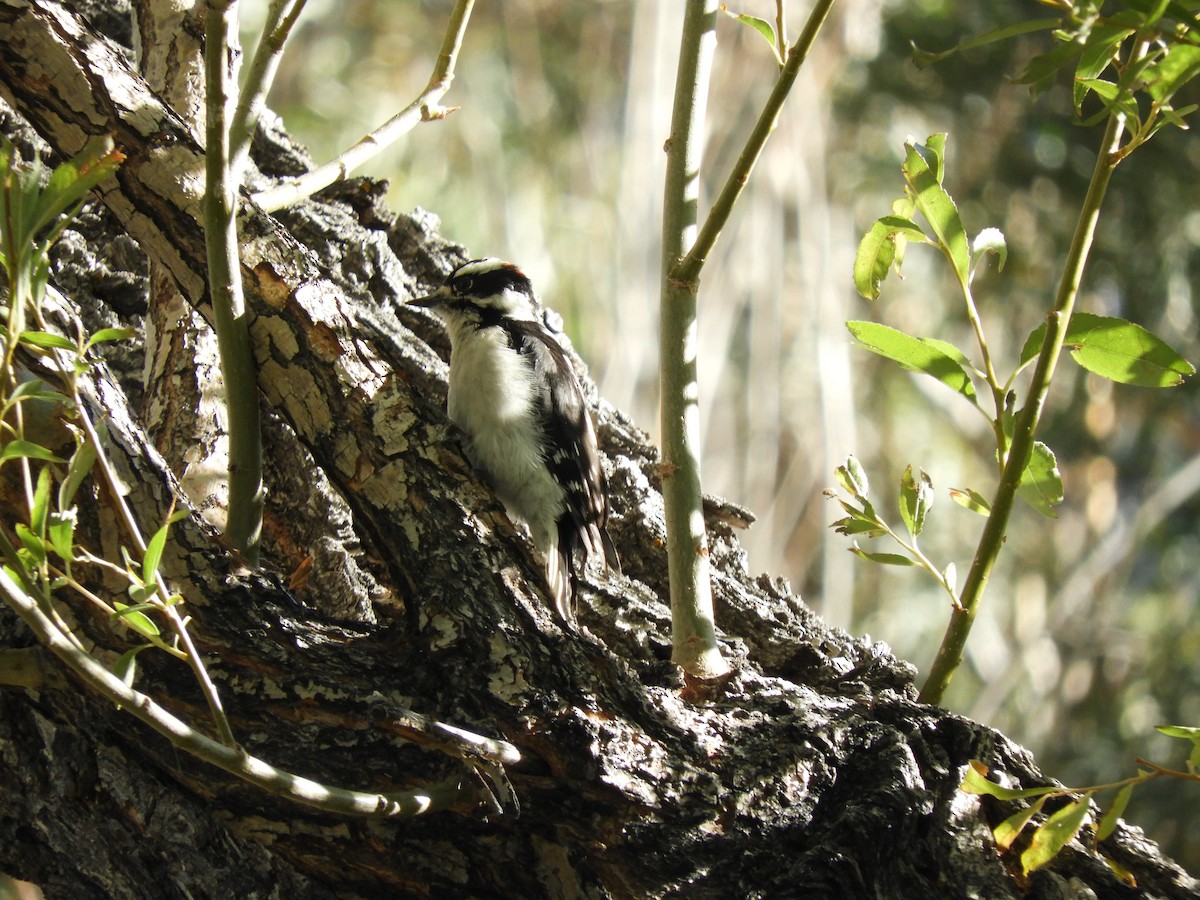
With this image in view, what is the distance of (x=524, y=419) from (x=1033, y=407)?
6.09 feet

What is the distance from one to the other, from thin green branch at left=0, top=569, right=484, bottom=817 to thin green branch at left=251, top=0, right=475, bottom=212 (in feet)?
4.39

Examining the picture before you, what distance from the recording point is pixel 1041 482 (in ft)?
6.15

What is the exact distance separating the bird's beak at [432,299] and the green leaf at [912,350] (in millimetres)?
1773

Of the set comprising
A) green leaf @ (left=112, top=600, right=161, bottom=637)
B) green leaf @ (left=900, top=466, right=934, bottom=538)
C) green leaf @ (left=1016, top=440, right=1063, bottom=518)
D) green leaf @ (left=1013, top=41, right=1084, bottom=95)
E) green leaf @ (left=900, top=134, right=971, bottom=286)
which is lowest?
green leaf @ (left=112, top=600, right=161, bottom=637)

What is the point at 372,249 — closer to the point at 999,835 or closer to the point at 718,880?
the point at 718,880

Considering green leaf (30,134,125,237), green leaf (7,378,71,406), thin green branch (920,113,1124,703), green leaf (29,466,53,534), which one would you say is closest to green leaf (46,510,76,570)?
green leaf (29,466,53,534)

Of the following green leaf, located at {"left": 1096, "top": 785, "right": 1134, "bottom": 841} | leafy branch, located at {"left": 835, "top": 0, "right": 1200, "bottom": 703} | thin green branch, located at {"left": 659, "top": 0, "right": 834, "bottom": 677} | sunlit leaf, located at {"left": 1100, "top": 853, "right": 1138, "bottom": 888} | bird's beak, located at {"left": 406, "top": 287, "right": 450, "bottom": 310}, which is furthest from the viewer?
bird's beak, located at {"left": 406, "top": 287, "right": 450, "bottom": 310}

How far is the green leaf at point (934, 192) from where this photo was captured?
1795 mm

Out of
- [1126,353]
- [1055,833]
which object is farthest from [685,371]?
[1055,833]

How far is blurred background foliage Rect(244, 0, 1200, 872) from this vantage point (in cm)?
753

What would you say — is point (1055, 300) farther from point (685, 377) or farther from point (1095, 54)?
point (685, 377)

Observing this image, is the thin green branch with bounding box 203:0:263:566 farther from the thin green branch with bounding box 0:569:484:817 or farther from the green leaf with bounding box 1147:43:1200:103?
the green leaf with bounding box 1147:43:1200:103

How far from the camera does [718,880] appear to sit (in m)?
1.80

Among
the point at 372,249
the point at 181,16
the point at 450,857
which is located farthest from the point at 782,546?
the point at 450,857
